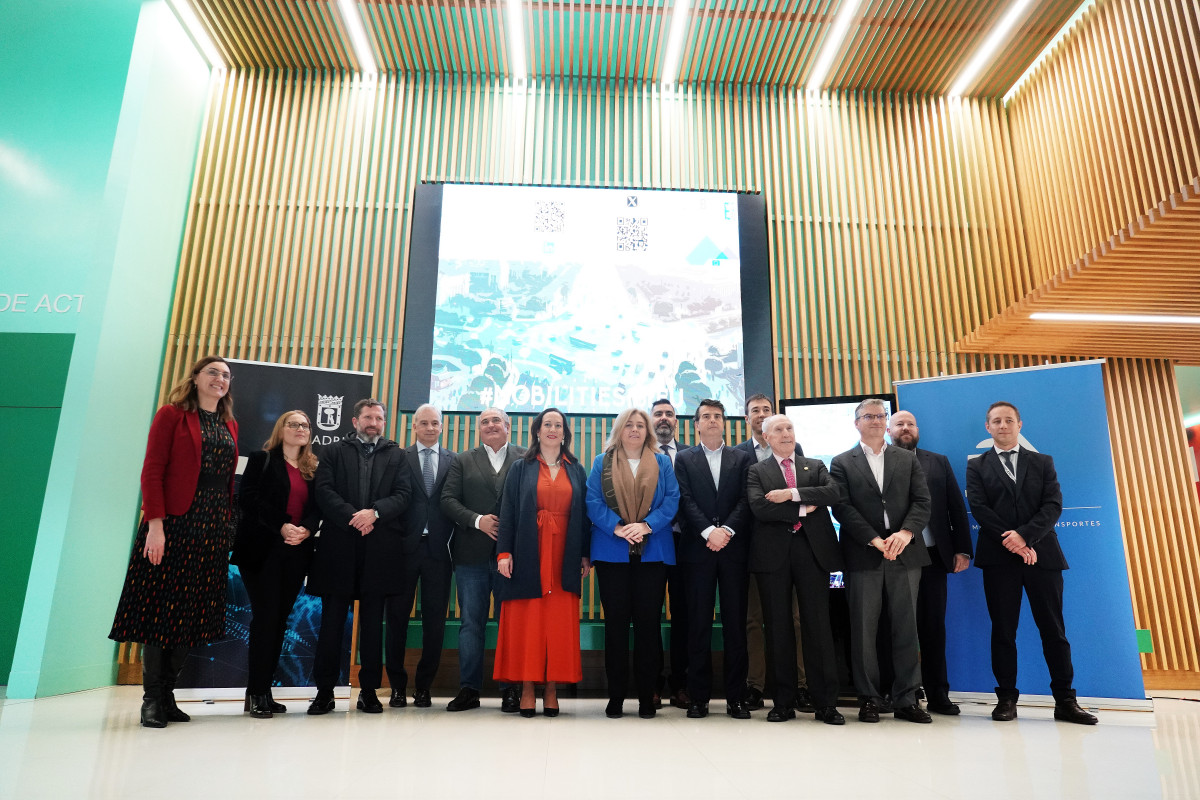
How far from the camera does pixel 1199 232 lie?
14.0 feet

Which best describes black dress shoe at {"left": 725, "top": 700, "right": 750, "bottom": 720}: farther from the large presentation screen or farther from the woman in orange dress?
the large presentation screen

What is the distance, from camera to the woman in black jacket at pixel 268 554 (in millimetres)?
3402

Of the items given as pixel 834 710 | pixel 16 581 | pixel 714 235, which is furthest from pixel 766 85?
pixel 16 581

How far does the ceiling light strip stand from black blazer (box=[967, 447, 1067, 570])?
12.1ft

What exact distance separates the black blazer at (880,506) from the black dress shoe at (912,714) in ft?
2.08

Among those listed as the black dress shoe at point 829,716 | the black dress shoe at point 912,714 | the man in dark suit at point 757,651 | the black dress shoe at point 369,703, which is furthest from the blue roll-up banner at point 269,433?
the black dress shoe at point 912,714

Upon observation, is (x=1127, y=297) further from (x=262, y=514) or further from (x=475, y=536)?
(x=262, y=514)

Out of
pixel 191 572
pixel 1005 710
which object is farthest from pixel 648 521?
pixel 191 572

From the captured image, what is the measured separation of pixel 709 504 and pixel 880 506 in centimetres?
81

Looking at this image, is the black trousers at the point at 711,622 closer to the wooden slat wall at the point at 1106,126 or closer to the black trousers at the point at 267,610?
the black trousers at the point at 267,610

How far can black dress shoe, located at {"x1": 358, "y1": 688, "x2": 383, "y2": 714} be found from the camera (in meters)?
3.49

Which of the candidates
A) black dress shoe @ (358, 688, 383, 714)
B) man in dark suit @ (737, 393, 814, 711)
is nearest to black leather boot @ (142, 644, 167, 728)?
black dress shoe @ (358, 688, 383, 714)

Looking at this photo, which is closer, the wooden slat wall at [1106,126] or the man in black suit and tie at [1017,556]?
the man in black suit and tie at [1017,556]

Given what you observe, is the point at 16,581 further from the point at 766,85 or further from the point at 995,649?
the point at 766,85
